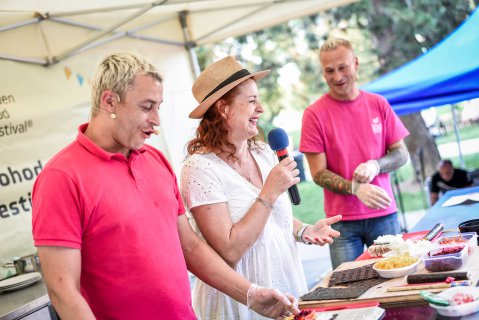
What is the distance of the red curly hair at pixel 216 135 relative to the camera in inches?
107

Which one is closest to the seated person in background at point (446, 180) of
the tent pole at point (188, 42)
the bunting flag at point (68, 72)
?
the tent pole at point (188, 42)

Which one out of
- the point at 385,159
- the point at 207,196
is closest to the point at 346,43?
the point at 385,159

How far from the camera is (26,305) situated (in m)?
3.28

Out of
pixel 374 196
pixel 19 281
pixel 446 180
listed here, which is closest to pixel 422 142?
pixel 446 180

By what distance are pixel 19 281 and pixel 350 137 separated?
216 centimetres

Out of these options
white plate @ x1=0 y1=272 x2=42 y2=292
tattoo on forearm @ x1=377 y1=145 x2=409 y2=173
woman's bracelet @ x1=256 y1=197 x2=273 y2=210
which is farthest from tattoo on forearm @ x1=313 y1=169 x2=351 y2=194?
white plate @ x1=0 y1=272 x2=42 y2=292

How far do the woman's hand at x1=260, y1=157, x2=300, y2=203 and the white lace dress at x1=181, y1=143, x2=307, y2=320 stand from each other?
0.41ft

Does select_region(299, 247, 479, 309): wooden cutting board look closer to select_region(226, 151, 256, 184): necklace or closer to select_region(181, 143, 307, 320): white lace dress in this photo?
select_region(181, 143, 307, 320): white lace dress

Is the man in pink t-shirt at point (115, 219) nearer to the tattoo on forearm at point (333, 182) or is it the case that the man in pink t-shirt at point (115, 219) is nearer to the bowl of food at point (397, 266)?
the bowl of food at point (397, 266)

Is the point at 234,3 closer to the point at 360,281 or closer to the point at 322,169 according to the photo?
the point at 322,169

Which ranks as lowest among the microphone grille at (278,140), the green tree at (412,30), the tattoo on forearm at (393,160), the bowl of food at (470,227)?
the bowl of food at (470,227)

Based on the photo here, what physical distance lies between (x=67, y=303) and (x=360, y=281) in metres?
1.10

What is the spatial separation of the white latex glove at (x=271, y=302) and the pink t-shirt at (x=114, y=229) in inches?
9.3

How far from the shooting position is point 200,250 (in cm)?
243
